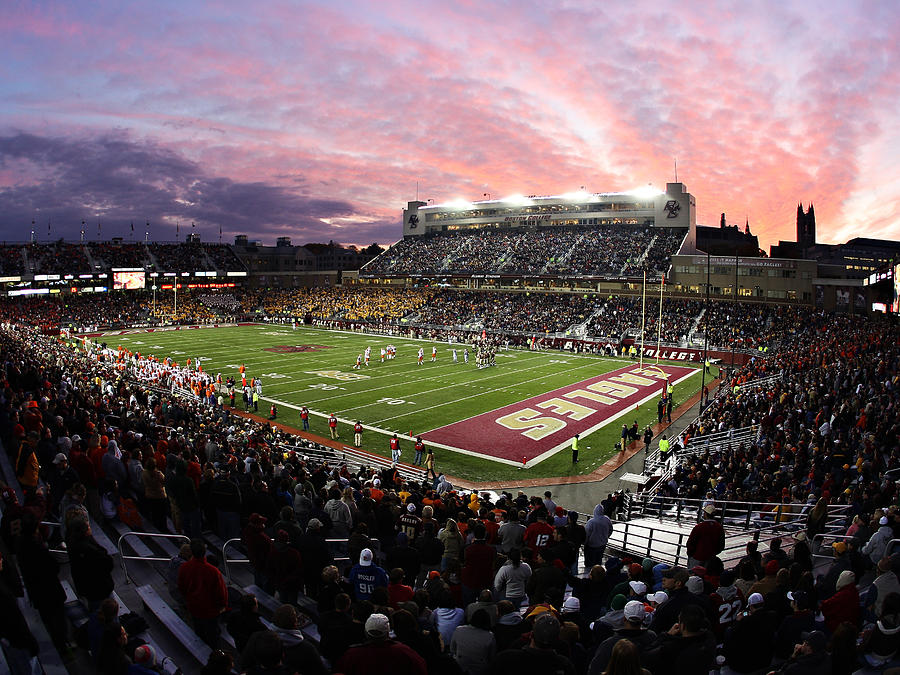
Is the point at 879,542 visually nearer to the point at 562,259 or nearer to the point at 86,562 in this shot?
the point at 86,562

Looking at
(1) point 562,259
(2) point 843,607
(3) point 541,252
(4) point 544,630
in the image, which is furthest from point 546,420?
(3) point 541,252

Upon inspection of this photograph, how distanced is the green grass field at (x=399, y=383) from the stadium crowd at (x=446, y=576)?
9327mm

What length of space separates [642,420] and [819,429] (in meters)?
12.2

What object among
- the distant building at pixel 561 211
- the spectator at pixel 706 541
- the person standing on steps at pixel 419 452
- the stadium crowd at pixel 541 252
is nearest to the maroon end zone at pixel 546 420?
the person standing on steps at pixel 419 452

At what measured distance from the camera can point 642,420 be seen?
2680 cm

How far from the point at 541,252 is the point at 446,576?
7346 centimetres

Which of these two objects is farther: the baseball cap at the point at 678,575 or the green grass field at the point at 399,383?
the green grass field at the point at 399,383

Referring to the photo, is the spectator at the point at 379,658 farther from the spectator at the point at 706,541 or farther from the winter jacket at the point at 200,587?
the spectator at the point at 706,541

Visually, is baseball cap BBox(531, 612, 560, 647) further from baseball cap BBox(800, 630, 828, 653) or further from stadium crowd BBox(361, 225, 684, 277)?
stadium crowd BBox(361, 225, 684, 277)

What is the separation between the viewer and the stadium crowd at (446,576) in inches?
166

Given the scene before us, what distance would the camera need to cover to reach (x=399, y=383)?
113 feet

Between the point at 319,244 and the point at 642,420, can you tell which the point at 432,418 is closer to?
the point at 642,420

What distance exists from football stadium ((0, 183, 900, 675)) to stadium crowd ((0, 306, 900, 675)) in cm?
3

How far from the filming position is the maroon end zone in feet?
73.9
